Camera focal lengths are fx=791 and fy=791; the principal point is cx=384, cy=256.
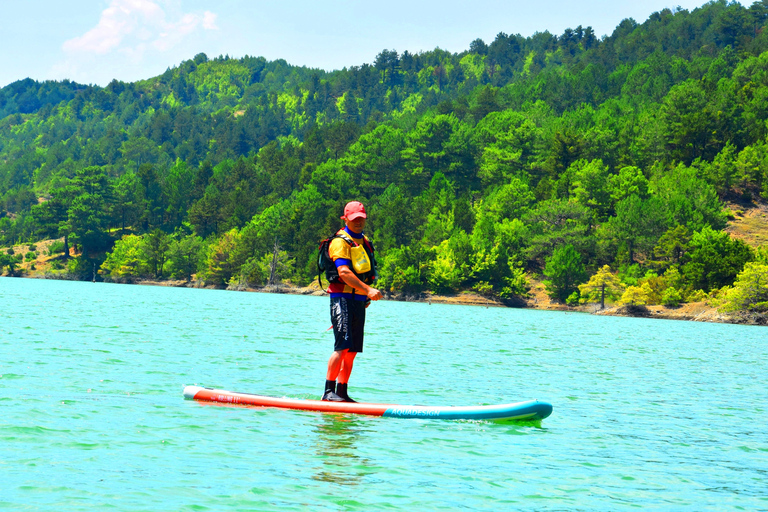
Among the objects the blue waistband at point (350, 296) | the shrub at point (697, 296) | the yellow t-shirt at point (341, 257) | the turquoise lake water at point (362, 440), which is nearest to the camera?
the turquoise lake water at point (362, 440)

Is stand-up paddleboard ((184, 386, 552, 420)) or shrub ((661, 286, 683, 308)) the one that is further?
shrub ((661, 286, 683, 308))

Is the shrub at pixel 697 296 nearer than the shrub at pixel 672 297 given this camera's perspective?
Yes

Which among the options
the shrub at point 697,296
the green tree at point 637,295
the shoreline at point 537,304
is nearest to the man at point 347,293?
the shoreline at point 537,304

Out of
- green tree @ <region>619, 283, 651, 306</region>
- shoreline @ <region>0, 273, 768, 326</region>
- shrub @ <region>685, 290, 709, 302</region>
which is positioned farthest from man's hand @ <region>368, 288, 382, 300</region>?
green tree @ <region>619, 283, 651, 306</region>

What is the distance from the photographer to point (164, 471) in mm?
9781

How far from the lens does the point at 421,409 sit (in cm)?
1394

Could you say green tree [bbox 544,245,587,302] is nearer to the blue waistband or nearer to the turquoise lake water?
the turquoise lake water

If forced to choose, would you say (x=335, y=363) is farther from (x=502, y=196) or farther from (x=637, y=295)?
(x=502, y=196)

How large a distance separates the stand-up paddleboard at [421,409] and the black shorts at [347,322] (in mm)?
1093

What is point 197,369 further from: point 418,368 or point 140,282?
point 140,282

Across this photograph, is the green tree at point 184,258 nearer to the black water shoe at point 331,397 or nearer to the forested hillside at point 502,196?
the forested hillside at point 502,196

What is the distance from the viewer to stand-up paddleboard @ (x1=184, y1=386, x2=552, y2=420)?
1371 cm

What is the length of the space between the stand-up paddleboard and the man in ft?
1.72

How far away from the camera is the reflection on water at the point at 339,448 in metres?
9.96
